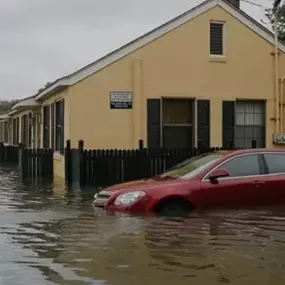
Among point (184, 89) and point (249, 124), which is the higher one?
point (184, 89)

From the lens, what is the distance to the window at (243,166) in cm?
1185

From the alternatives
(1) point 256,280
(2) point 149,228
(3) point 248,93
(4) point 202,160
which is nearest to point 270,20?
(3) point 248,93

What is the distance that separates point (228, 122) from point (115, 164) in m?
4.42

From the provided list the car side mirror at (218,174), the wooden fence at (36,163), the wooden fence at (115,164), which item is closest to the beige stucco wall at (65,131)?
the wooden fence at (36,163)

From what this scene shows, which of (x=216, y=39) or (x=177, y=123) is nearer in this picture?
(x=177, y=123)

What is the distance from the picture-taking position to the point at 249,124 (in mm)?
22359

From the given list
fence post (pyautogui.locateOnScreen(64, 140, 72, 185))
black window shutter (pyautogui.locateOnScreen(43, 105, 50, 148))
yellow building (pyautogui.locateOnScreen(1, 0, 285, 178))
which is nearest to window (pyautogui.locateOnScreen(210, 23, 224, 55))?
yellow building (pyautogui.locateOnScreen(1, 0, 285, 178))

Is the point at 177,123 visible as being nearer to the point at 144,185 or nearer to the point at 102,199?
the point at 102,199

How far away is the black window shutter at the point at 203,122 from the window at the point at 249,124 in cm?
112

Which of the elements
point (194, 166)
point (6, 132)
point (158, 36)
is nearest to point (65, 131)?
point (158, 36)

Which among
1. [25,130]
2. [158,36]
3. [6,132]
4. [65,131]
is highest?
[158,36]

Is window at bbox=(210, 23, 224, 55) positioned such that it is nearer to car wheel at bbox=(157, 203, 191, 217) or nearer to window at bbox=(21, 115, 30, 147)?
car wheel at bbox=(157, 203, 191, 217)

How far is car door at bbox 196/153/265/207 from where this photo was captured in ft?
37.7

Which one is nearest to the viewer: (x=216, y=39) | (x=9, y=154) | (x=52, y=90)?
(x=216, y=39)
